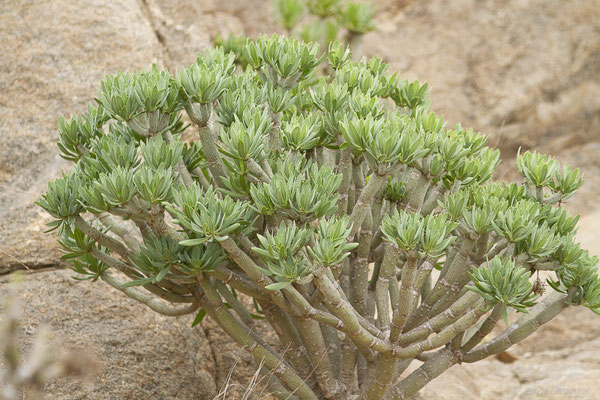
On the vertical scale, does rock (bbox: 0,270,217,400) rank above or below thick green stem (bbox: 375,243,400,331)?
below

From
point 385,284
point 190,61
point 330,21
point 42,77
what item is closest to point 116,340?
point 385,284

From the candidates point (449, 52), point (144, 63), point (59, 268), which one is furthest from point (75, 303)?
point (449, 52)

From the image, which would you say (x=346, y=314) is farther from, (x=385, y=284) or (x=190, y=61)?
(x=190, y=61)

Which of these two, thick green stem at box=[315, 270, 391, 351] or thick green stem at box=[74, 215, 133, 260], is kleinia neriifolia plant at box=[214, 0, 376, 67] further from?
thick green stem at box=[315, 270, 391, 351]

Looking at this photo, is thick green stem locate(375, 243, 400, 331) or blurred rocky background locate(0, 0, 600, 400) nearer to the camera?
thick green stem locate(375, 243, 400, 331)

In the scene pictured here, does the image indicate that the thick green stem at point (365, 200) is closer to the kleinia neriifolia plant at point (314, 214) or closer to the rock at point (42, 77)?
the kleinia neriifolia plant at point (314, 214)

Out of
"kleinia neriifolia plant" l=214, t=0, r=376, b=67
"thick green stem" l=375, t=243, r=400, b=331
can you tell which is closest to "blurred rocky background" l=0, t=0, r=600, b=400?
"kleinia neriifolia plant" l=214, t=0, r=376, b=67

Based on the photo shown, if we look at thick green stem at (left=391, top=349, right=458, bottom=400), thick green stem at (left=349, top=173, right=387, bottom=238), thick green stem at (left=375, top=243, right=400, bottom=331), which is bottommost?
thick green stem at (left=391, top=349, right=458, bottom=400)
